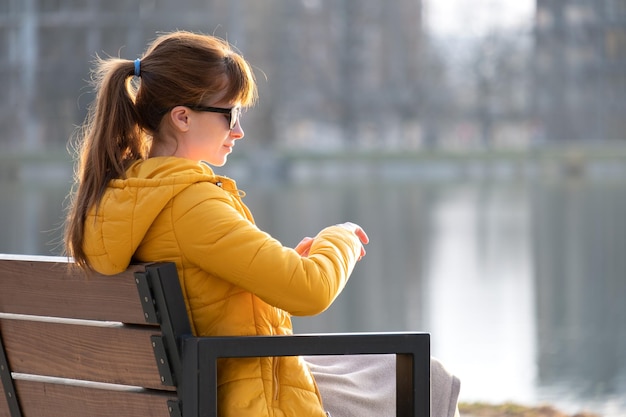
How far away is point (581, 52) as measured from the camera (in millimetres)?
62062

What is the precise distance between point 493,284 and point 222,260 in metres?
9.01

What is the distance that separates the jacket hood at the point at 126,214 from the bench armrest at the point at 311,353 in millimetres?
180

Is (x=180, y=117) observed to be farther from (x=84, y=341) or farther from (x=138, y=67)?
(x=84, y=341)

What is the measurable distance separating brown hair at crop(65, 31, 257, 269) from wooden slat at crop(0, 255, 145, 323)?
5 centimetres

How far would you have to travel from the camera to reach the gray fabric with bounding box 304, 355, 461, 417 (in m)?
2.12

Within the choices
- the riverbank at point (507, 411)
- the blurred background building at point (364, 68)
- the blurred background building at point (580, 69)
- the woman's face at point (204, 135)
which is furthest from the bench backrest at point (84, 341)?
the blurred background building at point (580, 69)

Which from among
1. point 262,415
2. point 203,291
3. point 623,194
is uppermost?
point 203,291

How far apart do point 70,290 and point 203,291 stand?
23 cm

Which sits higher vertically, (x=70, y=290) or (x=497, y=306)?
(x=70, y=290)

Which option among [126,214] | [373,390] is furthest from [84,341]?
[373,390]

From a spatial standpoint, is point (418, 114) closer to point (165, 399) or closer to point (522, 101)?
point (522, 101)

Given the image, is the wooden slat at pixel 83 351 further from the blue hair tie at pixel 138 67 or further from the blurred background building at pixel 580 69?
the blurred background building at pixel 580 69

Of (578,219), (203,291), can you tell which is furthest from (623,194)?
(203,291)

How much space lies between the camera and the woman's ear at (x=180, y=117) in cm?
202
